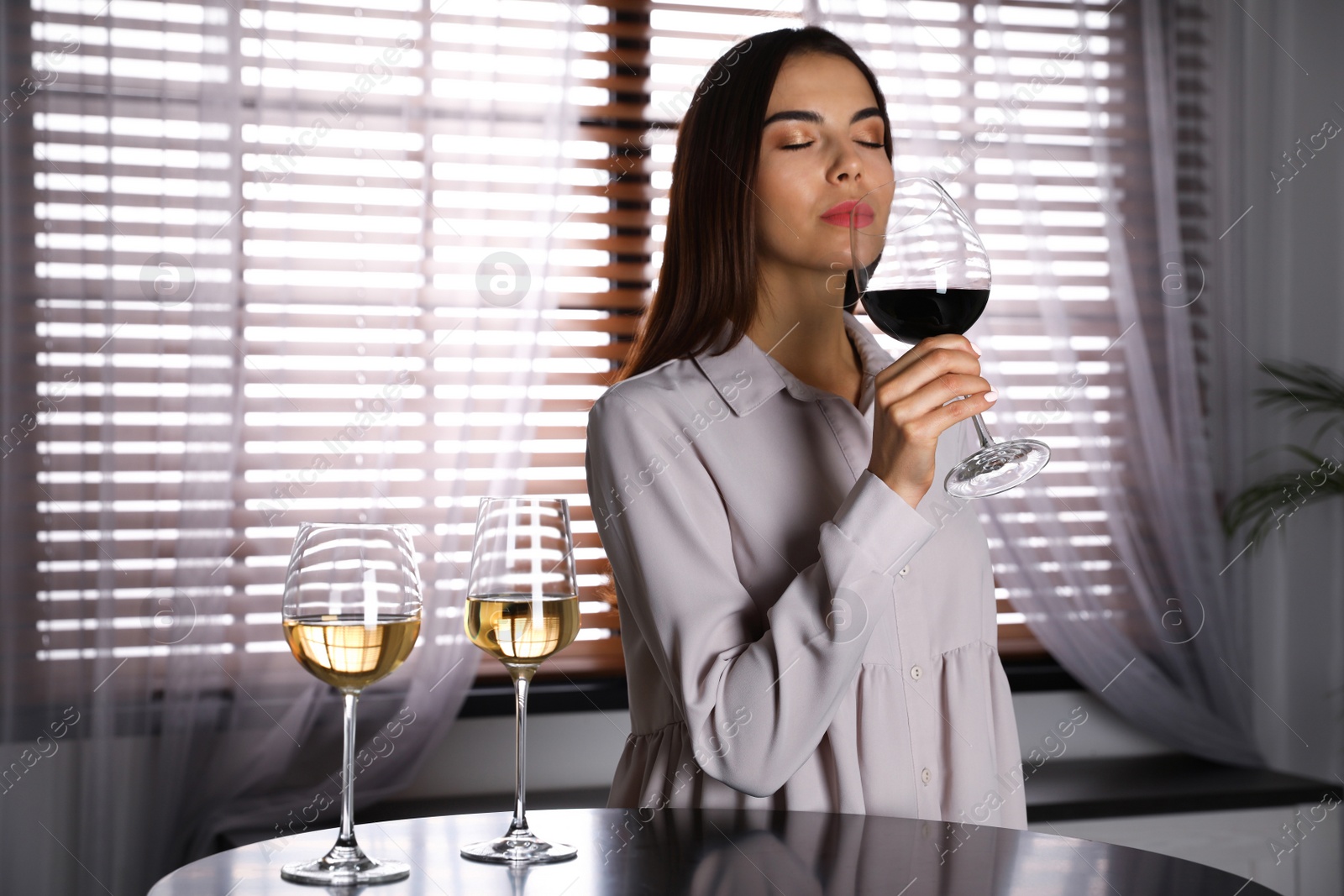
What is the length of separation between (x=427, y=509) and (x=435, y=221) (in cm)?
62

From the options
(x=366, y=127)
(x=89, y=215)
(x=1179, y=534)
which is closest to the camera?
(x=89, y=215)

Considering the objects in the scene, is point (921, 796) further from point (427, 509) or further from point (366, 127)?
point (366, 127)

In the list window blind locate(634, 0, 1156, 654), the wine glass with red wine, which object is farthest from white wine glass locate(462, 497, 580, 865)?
window blind locate(634, 0, 1156, 654)

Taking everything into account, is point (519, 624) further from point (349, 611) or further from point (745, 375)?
point (745, 375)

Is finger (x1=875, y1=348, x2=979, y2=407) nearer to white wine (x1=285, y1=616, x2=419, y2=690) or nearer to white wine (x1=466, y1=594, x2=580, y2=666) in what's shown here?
white wine (x1=466, y1=594, x2=580, y2=666)

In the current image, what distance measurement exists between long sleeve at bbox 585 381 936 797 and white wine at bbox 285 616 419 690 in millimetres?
343

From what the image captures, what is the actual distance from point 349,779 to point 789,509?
1.90 feet

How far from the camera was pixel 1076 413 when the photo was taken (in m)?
2.89

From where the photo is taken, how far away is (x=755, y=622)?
1121 millimetres

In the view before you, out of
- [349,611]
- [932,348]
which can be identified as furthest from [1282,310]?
[349,611]

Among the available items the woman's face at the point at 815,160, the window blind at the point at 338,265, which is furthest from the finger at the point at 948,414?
the window blind at the point at 338,265

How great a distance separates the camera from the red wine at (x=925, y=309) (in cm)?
100

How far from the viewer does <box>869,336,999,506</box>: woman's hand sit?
0.97m

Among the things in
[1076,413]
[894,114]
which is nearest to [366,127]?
[894,114]
